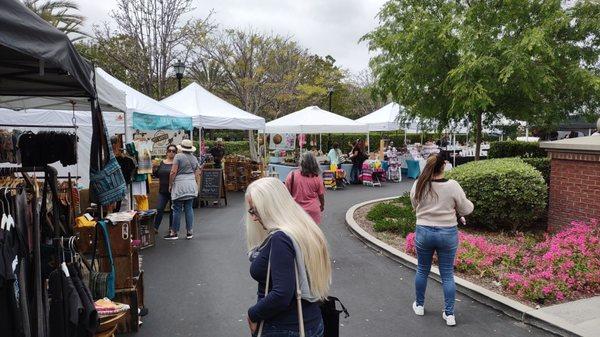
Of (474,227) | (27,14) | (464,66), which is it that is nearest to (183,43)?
(464,66)

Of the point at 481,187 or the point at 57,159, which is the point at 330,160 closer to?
the point at 481,187

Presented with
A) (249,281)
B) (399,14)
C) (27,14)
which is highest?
(399,14)

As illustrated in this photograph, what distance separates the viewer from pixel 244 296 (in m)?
5.69

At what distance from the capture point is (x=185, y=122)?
12.3 metres

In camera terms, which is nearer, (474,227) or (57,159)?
(57,159)

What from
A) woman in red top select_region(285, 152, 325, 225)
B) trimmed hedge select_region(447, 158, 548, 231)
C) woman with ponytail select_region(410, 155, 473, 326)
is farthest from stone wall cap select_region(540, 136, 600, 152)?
woman in red top select_region(285, 152, 325, 225)

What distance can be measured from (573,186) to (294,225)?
292 inches

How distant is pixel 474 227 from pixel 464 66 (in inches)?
132

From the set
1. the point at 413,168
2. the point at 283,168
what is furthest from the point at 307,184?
the point at 413,168

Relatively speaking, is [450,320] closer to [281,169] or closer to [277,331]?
[277,331]

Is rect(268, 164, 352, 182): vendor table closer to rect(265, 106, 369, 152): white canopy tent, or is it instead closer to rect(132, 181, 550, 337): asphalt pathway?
rect(265, 106, 369, 152): white canopy tent

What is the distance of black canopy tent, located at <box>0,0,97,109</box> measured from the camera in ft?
8.13

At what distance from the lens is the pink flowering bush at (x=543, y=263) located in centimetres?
556

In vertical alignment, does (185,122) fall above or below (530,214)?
above
